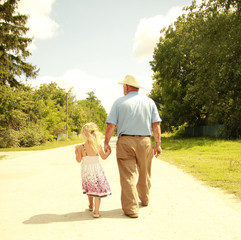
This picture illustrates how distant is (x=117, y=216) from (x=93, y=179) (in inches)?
25.3

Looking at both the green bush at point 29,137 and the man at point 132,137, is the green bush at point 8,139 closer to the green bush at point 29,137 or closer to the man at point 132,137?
the green bush at point 29,137

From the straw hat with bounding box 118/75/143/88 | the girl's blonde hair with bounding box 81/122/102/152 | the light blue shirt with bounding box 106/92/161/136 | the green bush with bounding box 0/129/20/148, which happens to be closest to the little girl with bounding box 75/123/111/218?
the girl's blonde hair with bounding box 81/122/102/152

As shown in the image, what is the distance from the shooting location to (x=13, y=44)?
19.9 meters

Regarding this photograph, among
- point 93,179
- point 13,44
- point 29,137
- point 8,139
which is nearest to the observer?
point 93,179

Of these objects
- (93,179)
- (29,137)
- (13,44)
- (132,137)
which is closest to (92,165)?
(93,179)

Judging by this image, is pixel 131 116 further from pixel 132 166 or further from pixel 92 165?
pixel 92 165

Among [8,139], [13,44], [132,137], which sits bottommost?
[8,139]

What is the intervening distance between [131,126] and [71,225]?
166 centimetres

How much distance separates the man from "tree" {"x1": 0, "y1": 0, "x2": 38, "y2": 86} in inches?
599

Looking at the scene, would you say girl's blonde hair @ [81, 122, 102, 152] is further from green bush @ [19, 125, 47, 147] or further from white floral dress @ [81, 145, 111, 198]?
green bush @ [19, 125, 47, 147]

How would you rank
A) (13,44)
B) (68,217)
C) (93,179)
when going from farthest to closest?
(13,44) < (93,179) < (68,217)

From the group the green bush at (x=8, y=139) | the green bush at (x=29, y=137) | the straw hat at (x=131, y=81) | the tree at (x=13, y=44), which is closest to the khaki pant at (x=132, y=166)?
the straw hat at (x=131, y=81)

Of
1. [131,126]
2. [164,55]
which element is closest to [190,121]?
[164,55]

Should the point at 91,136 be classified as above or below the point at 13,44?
below
